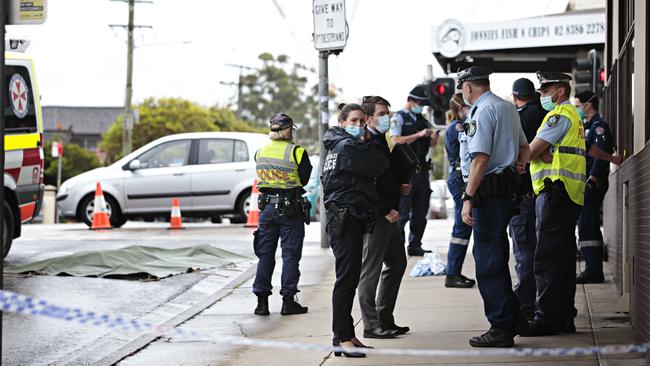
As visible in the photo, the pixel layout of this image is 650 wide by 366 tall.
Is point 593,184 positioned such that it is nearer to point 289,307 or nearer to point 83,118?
point 289,307

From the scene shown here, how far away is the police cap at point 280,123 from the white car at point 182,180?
10.7 meters

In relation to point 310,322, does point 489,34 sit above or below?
above

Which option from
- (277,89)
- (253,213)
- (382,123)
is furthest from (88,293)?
(277,89)

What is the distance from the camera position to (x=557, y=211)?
7.53m

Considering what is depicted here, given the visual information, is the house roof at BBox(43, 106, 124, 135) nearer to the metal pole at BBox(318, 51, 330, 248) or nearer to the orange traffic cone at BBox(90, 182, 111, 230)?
the orange traffic cone at BBox(90, 182, 111, 230)

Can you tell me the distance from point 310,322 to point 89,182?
12435mm

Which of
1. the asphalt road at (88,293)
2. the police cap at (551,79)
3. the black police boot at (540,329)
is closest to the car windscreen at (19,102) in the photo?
the asphalt road at (88,293)

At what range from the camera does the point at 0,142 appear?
212 inches

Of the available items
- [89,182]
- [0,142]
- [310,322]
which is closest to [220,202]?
[89,182]

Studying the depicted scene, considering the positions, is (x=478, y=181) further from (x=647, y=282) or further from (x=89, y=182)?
(x=89, y=182)

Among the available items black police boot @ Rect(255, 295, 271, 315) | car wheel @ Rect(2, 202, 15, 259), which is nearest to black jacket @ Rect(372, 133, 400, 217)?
black police boot @ Rect(255, 295, 271, 315)

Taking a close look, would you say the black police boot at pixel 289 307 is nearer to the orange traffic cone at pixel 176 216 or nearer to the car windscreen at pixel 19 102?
the car windscreen at pixel 19 102

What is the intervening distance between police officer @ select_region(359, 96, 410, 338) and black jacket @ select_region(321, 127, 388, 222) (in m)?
0.38

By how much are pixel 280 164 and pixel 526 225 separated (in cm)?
221
